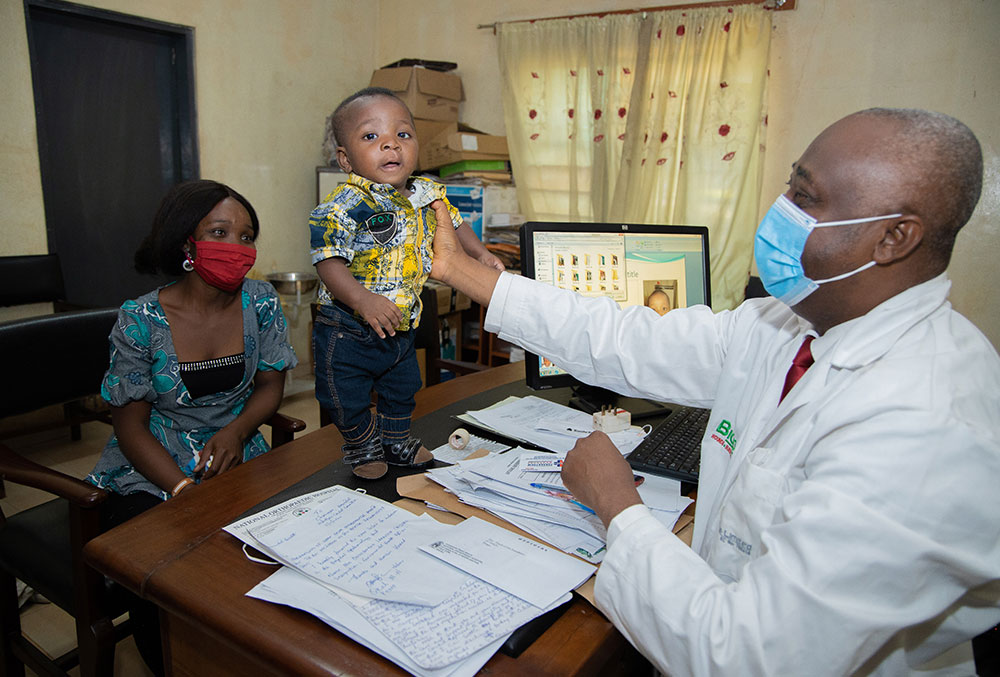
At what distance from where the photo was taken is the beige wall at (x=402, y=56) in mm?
3346

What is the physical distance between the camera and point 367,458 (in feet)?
4.42

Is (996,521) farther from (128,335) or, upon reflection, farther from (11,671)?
(11,671)

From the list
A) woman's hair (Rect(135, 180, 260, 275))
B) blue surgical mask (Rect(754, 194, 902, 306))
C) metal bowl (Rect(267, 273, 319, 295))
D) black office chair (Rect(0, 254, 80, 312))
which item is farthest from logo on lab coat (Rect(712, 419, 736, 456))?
metal bowl (Rect(267, 273, 319, 295))

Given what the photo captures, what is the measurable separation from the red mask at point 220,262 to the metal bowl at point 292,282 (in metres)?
2.82

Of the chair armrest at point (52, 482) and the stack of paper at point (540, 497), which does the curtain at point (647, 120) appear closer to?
the stack of paper at point (540, 497)

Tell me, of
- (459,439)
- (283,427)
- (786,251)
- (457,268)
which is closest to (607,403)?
(459,439)

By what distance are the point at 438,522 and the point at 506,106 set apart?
4009 millimetres

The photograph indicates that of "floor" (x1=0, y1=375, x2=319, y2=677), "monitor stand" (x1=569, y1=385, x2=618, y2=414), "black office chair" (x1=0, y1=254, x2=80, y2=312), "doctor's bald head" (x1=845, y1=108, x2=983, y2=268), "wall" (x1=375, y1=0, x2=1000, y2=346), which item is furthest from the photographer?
"black office chair" (x1=0, y1=254, x2=80, y2=312)

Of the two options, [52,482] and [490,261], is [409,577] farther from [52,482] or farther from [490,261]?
[52,482]

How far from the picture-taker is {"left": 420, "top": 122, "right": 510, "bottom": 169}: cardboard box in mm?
4539

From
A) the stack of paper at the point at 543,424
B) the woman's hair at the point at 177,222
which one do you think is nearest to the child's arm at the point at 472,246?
the stack of paper at the point at 543,424

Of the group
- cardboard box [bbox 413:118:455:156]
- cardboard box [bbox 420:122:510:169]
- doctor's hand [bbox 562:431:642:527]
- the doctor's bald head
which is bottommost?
doctor's hand [bbox 562:431:642:527]

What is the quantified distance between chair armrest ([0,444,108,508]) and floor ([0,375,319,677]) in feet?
2.96

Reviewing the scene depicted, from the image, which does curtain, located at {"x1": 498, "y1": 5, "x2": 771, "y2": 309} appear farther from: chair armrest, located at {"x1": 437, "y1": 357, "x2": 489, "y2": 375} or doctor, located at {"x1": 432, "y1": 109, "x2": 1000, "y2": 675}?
doctor, located at {"x1": 432, "y1": 109, "x2": 1000, "y2": 675}
